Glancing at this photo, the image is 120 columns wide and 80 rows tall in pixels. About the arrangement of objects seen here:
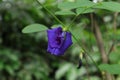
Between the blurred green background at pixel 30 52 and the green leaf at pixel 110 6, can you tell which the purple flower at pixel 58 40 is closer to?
the green leaf at pixel 110 6

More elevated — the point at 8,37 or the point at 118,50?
the point at 118,50

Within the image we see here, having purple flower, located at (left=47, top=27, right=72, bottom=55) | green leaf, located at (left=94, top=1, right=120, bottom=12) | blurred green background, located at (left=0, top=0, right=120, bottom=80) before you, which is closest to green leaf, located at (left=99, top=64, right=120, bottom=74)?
purple flower, located at (left=47, top=27, right=72, bottom=55)

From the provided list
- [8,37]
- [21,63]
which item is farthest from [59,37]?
[8,37]

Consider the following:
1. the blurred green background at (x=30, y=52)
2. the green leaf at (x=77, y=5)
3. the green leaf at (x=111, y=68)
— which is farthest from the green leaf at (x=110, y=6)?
the blurred green background at (x=30, y=52)

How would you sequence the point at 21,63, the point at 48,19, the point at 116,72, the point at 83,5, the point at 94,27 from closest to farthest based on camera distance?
1. the point at 83,5
2. the point at 116,72
3. the point at 94,27
4. the point at 21,63
5. the point at 48,19

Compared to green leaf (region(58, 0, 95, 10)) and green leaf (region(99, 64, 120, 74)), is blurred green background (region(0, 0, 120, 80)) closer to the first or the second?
green leaf (region(99, 64, 120, 74))

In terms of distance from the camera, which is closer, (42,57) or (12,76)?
(12,76)

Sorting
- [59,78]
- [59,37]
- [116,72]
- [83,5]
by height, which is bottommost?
[59,78]

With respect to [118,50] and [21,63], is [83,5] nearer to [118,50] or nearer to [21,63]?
[118,50]

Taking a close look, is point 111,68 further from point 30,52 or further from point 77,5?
point 30,52
